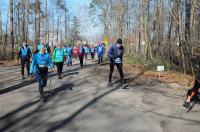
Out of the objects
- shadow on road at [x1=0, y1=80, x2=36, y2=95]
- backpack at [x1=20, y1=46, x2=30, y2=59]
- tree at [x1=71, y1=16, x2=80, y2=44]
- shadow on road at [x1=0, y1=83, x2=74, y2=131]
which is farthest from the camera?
tree at [x1=71, y1=16, x2=80, y2=44]

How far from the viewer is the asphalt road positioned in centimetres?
784

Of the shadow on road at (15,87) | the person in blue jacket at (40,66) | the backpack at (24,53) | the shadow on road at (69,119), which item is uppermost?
the backpack at (24,53)

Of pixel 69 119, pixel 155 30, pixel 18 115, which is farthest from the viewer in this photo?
pixel 155 30

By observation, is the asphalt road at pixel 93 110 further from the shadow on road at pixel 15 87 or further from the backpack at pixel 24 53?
the backpack at pixel 24 53

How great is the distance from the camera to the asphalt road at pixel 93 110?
7844mm

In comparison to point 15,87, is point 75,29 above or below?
above

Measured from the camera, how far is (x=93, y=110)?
949cm

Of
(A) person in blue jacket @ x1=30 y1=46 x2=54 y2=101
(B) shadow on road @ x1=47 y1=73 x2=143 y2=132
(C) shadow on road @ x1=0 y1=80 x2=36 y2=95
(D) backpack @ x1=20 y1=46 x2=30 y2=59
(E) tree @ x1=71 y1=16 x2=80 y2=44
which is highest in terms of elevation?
(E) tree @ x1=71 y1=16 x2=80 y2=44

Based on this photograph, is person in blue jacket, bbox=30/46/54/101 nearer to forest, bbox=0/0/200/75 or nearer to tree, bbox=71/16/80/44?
forest, bbox=0/0/200/75

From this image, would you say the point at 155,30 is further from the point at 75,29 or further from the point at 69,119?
the point at 75,29

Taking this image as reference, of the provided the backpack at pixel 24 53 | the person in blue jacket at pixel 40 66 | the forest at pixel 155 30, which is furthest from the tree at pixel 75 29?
the person in blue jacket at pixel 40 66

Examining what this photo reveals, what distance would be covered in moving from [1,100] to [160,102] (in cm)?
531

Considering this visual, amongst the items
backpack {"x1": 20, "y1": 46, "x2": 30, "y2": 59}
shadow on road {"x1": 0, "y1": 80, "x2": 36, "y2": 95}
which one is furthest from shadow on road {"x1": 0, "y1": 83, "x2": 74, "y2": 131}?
backpack {"x1": 20, "y1": 46, "x2": 30, "y2": 59}

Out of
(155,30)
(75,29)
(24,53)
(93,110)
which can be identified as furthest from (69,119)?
(75,29)
